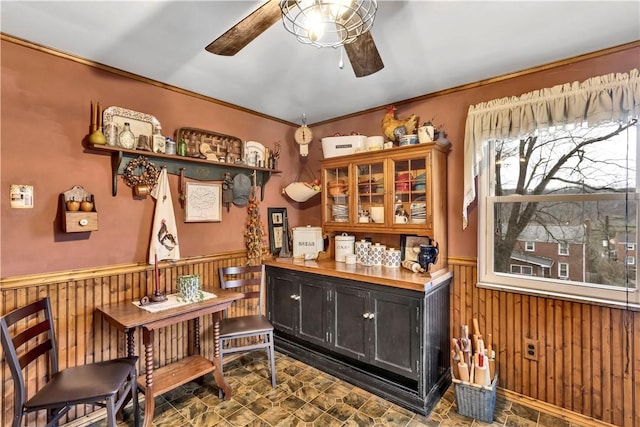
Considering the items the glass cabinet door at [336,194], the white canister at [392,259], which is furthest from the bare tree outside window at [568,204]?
the glass cabinet door at [336,194]

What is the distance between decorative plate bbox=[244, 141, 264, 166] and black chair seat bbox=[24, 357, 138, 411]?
78.7 inches

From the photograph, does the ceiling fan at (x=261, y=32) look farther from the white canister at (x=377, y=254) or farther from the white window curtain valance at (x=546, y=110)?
the white canister at (x=377, y=254)

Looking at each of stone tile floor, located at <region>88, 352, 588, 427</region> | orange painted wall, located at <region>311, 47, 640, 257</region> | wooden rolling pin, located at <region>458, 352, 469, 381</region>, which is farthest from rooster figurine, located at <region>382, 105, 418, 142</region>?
stone tile floor, located at <region>88, 352, 588, 427</region>

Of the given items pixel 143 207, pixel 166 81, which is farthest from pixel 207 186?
pixel 166 81

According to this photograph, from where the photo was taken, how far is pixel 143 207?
2457 mm

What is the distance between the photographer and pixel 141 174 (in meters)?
2.40

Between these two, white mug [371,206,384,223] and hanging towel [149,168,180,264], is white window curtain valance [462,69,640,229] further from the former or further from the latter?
hanging towel [149,168,180,264]

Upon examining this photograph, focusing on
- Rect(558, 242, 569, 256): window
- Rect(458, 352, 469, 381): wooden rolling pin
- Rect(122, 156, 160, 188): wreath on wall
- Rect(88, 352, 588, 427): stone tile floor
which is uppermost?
Rect(122, 156, 160, 188): wreath on wall

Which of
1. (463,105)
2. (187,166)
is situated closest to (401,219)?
(463,105)

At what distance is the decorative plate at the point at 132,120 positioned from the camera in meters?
2.23

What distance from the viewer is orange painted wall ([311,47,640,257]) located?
207cm

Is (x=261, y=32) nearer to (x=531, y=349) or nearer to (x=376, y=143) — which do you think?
(x=376, y=143)

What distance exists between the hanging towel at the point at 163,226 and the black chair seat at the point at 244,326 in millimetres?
723

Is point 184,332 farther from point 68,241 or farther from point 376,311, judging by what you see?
point 376,311
